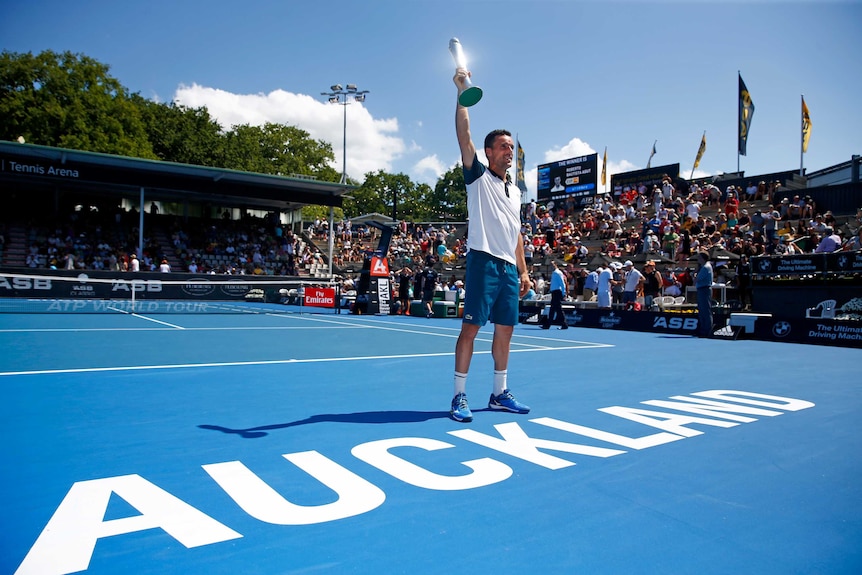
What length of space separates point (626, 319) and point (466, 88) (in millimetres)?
13311

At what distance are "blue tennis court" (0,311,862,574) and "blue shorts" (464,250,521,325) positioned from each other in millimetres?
787

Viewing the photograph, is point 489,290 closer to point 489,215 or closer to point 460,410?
point 489,215

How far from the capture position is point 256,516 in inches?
95.0

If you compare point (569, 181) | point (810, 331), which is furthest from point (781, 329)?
point (569, 181)

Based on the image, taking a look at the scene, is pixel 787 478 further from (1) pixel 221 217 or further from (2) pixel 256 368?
(1) pixel 221 217

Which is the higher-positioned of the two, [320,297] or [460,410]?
[320,297]

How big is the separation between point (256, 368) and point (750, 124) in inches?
1258

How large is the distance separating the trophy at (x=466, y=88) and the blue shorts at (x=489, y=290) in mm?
1146

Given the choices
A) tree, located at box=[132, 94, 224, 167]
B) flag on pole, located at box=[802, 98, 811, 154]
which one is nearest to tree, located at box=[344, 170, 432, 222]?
tree, located at box=[132, 94, 224, 167]

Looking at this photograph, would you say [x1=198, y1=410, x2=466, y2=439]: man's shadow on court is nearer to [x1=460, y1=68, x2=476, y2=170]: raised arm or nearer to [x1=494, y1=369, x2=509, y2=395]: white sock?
[x1=494, y1=369, x2=509, y2=395]: white sock

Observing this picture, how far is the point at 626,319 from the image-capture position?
52.6ft

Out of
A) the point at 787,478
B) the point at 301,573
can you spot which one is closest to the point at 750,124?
the point at 787,478

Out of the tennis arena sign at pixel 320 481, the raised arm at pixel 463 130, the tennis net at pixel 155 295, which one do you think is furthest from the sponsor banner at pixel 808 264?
the tennis net at pixel 155 295

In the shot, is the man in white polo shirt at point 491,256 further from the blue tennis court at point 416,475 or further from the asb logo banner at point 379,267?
the asb logo banner at point 379,267
